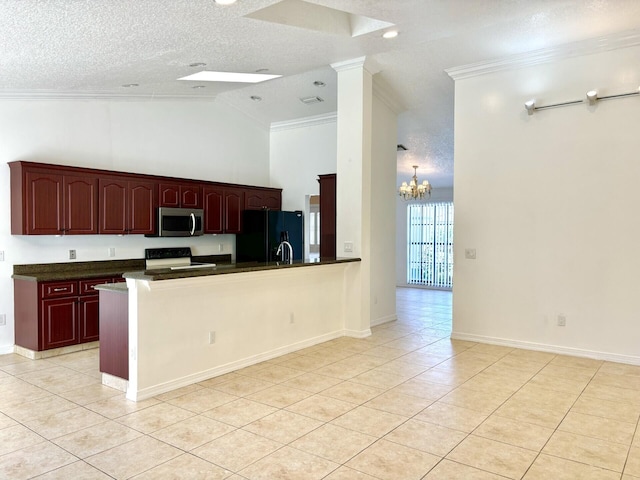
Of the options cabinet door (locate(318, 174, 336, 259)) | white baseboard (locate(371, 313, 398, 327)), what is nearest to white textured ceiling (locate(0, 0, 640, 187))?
cabinet door (locate(318, 174, 336, 259))

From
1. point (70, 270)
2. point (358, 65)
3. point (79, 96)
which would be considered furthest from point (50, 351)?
point (358, 65)

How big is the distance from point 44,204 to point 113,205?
30.1 inches

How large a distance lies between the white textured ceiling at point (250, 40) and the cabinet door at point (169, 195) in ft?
3.91

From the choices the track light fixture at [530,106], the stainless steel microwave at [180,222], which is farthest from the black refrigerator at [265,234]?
the track light fixture at [530,106]

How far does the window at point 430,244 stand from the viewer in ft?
36.0

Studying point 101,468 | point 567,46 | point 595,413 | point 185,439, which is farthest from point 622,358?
point 101,468

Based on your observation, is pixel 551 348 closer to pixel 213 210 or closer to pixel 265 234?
pixel 265 234

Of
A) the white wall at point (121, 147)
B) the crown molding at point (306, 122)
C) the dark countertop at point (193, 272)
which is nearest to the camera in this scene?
the dark countertop at point (193, 272)

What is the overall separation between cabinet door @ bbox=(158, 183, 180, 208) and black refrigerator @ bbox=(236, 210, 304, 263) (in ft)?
3.97

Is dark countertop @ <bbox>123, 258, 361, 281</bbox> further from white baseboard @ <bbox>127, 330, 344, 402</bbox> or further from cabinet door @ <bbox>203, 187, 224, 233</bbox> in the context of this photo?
cabinet door @ <bbox>203, 187, 224, 233</bbox>

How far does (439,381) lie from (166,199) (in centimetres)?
411

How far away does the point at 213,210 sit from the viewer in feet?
21.9

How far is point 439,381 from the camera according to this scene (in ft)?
12.8

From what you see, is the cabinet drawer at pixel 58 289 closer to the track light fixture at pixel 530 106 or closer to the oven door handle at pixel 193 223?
the oven door handle at pixel 193 223
